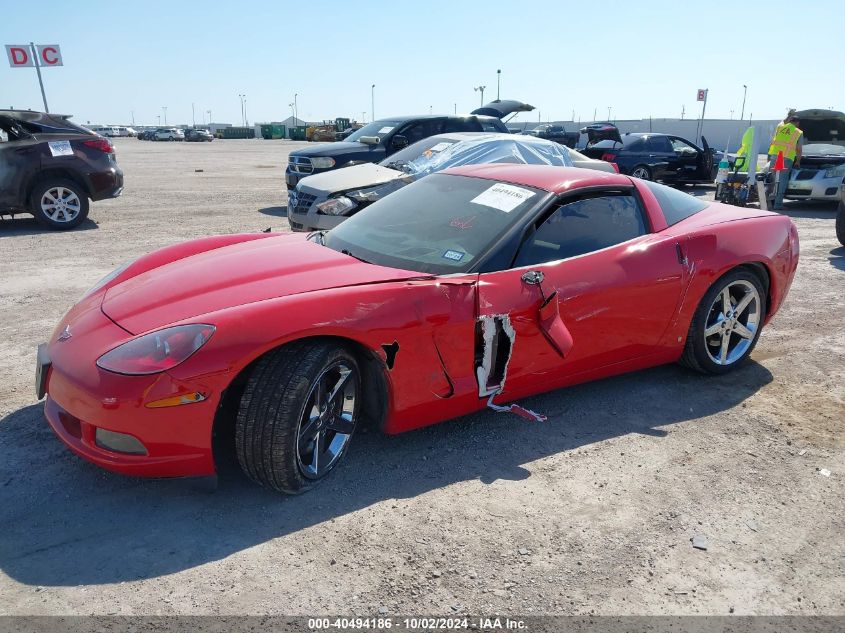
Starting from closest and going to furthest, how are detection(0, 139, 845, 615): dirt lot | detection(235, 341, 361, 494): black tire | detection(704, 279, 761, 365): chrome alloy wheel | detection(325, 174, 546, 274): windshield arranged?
detection(0, 139, 845, 615): dirt lot, detection(235, 341, 361, 494): black tire, detection(325, 174, 546, 274): windshield, detection(704, 279, 761, 365): chrome alloy wheel

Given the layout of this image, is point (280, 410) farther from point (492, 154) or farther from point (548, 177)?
point (492, 154)

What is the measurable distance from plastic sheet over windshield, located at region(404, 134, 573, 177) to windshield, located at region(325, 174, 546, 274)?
14.1ft

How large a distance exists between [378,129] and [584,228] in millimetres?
8678

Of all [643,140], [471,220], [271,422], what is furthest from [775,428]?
[643,140]

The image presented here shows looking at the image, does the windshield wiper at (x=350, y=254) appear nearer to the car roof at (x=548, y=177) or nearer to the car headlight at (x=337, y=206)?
the car roof at (x=548, y=177)

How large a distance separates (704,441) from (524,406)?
964 millimetres

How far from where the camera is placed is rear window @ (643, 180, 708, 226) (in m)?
4.08

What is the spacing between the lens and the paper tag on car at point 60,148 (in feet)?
29.8

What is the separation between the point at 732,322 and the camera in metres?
4.23

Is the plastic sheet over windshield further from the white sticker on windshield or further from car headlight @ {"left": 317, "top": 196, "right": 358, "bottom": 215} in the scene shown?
the white sticker on windshield

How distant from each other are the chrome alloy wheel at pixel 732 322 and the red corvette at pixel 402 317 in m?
0.01

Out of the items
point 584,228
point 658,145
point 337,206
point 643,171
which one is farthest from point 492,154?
point 658,145

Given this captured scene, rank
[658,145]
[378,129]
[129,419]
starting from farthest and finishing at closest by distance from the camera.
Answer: [658,145] → [378,129] → [129,419]

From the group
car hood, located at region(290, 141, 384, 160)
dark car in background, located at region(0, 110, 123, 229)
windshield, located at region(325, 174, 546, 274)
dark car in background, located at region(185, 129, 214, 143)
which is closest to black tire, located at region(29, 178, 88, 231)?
dark car in background, located at region(0, 110, 123, 229)
